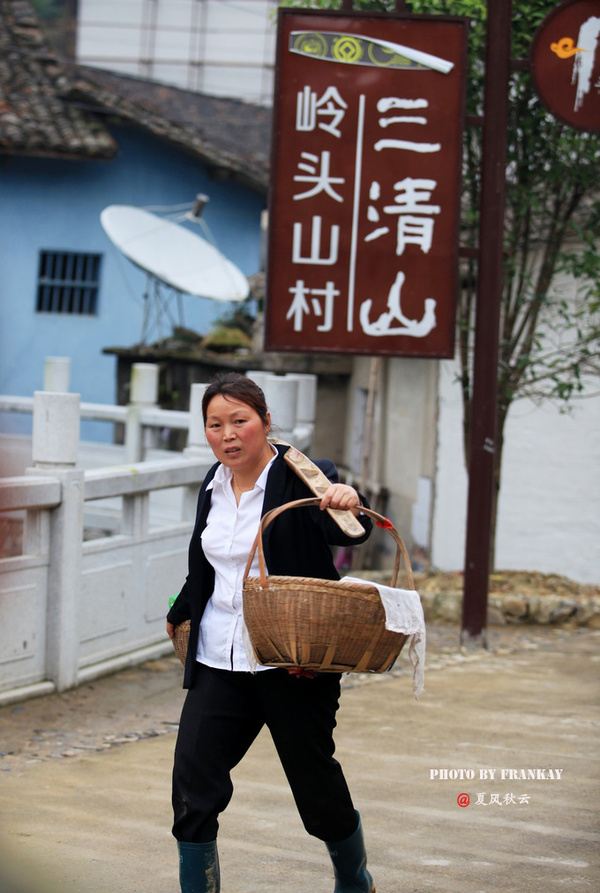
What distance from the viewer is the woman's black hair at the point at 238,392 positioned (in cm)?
334

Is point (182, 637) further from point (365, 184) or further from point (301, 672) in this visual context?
point (365, 184)

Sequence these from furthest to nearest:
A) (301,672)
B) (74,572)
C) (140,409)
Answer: (140,409) < (74,572) < (301,672)

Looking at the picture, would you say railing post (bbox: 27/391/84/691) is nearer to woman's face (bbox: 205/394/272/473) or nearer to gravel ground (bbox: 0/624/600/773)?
gravel ground (bbox: 0/624/600/773)

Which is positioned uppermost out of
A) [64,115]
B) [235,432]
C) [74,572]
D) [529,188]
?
[64,115]

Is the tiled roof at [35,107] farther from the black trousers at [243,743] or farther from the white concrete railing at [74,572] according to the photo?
the black trousers at [243,743]

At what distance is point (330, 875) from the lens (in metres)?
4.04

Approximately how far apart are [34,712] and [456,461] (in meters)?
7.22

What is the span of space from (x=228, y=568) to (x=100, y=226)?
1764 cm

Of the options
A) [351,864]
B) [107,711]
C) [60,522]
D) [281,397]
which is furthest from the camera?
[281,397]

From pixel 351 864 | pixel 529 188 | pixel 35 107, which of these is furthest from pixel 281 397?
pixel 35 107

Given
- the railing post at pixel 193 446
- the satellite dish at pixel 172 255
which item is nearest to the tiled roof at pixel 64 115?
the satellite dish at pixel 172 255

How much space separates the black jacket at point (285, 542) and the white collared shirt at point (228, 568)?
0.03 m

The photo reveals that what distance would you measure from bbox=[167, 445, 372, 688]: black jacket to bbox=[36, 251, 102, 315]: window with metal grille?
1741cm

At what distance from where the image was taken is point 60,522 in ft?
21.4
